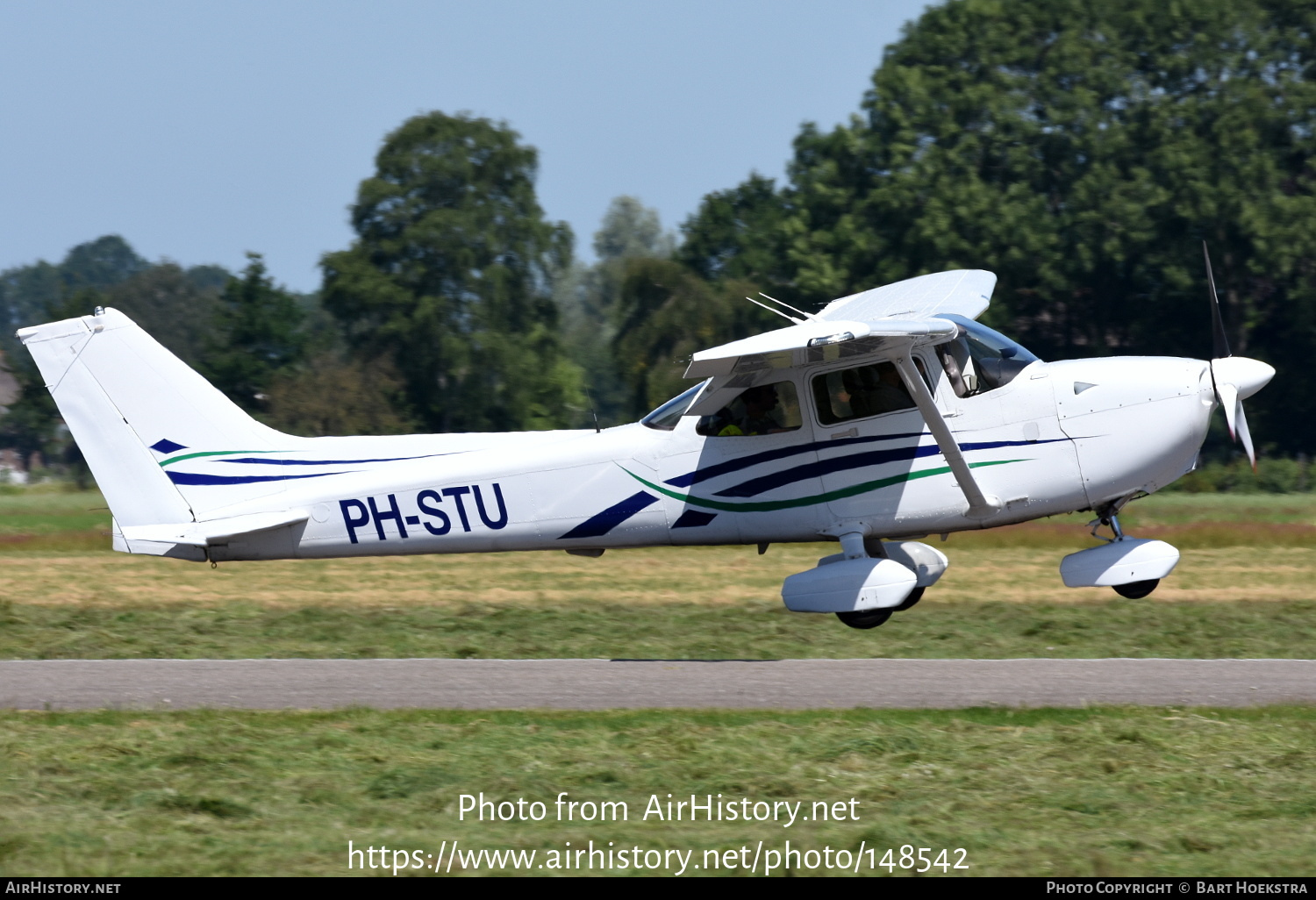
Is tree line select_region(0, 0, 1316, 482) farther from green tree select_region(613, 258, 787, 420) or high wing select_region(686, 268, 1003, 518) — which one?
high wing select_region(686, 268, 1003, 518)

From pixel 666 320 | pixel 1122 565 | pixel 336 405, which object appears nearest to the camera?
pixel 1122 565

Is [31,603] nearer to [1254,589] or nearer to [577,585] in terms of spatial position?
[577,585]

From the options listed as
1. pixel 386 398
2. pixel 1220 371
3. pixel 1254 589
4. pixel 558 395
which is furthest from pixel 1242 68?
pixel 1220 371

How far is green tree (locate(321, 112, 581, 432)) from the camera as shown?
49.1 metres

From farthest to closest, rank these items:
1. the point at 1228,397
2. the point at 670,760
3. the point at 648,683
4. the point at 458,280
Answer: the point at 458,280 → the point at 1228,397 → the point at 648,683 → the point at 670,760

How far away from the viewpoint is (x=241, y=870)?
6465 mm

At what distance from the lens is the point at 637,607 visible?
15.9 m

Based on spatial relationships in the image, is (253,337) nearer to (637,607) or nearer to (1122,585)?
(637,607)

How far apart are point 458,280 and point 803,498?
41.2 m

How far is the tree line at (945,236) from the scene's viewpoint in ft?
144

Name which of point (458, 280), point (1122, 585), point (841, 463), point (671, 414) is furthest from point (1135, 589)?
point (458, 280)

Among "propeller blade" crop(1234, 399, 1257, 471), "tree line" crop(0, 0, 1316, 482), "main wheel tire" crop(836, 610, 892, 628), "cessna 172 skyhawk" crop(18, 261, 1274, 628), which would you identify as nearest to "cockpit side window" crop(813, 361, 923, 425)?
"cessna 172 skyhawk" crop(18, 261, 1274, 628)

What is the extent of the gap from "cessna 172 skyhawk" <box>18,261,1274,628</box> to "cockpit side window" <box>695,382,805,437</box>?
0.01 meters

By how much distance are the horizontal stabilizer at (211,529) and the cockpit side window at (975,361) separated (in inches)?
212
